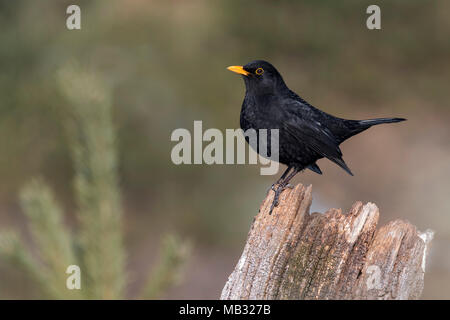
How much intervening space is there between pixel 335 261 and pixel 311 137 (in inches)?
71.3

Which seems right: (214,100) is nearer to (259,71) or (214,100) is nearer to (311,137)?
(259,71)

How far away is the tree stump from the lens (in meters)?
2.61

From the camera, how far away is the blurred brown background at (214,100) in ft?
27.1

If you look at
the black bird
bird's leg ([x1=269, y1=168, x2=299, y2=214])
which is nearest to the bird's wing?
the black bird

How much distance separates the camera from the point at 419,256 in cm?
269

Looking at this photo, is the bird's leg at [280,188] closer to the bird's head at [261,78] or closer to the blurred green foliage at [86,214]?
the blurred green foliage at [86,214]

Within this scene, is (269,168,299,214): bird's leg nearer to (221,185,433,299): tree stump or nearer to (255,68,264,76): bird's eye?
(221,185,433,299): tree stump

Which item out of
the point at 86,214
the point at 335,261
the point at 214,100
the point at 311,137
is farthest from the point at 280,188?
the point at 214,100

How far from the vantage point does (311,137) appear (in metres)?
4.39

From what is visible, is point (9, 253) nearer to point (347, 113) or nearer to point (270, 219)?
point (270, 219)

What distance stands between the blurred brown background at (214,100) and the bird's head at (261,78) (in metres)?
3.27

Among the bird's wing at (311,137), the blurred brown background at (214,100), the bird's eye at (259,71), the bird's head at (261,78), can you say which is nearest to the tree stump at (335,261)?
the bird's wing at (311,137)

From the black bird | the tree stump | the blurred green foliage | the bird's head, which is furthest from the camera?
the bird's head
